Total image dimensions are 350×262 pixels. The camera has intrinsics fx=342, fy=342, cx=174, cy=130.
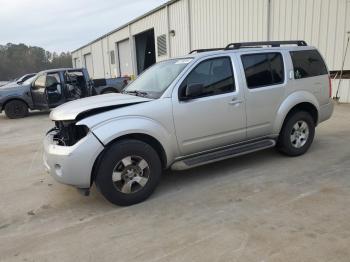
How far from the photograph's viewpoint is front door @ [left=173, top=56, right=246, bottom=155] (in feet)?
14.8

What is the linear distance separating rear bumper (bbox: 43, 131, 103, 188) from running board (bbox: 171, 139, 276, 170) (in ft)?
3.73

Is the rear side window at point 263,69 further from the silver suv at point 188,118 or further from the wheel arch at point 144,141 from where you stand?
the wheel arch at point 144,141

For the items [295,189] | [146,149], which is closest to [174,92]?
[146,149]

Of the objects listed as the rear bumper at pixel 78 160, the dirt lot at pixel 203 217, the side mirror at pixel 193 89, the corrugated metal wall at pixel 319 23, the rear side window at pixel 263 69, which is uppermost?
the corrugated metal wall at pixel 319 23

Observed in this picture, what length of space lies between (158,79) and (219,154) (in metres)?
1.40

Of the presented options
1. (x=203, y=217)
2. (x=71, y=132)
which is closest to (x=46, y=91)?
(x=71, y=132)

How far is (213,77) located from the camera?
484 centimetres

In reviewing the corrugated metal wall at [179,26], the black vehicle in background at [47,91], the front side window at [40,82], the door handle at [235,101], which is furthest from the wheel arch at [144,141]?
the corrugated metal wall at [179,26]

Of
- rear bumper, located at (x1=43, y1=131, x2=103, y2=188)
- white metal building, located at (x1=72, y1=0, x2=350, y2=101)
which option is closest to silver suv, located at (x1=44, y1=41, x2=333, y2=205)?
rear bumper, located at (x1=43, y1=131, x2=103, y2=188)

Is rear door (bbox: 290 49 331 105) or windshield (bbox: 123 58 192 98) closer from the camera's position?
windshield (bbox: 123 58 192 98)

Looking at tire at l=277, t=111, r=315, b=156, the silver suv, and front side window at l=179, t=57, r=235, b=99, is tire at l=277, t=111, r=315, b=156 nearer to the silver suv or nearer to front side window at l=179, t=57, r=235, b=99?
the silver suv

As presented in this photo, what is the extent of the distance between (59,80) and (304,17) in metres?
9.04

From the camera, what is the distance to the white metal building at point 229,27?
1128 cm

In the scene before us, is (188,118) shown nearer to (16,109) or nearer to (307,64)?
(307,64)
